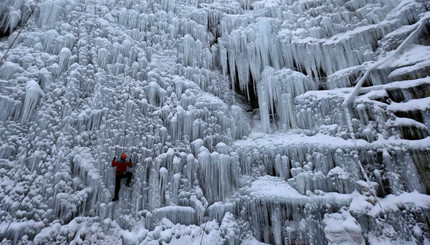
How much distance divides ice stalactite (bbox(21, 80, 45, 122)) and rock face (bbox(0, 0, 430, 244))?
23mm

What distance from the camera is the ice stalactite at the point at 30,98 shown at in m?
4.24

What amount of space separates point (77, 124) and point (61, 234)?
1956 mm

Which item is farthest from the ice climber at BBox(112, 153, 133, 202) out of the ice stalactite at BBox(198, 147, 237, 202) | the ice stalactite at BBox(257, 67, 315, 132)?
the ice stalactite at BBox(257, 67, 315, 132)

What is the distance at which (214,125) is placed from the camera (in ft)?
16.7

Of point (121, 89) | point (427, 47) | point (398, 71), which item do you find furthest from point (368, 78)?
point (121, 89)

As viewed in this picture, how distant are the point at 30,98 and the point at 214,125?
11.8ft

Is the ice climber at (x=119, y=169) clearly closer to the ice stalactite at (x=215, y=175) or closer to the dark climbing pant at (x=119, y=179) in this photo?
the dark climbing pant at (x=119, y=179)

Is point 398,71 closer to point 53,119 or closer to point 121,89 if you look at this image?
point 121,89

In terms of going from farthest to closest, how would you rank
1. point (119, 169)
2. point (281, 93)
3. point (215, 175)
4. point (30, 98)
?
point (281, 93)
point (215, 175)
point (30, 98)
point (119, 169)

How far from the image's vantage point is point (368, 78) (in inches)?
198

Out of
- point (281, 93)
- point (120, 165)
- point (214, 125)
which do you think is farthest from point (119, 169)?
point (281, 93)

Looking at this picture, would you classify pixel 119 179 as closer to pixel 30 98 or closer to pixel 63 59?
pixel 30 98

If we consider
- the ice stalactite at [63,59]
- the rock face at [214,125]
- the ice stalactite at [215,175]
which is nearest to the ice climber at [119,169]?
the rock face at [214,125]

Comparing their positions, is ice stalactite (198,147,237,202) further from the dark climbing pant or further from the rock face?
the dark climbing pant
